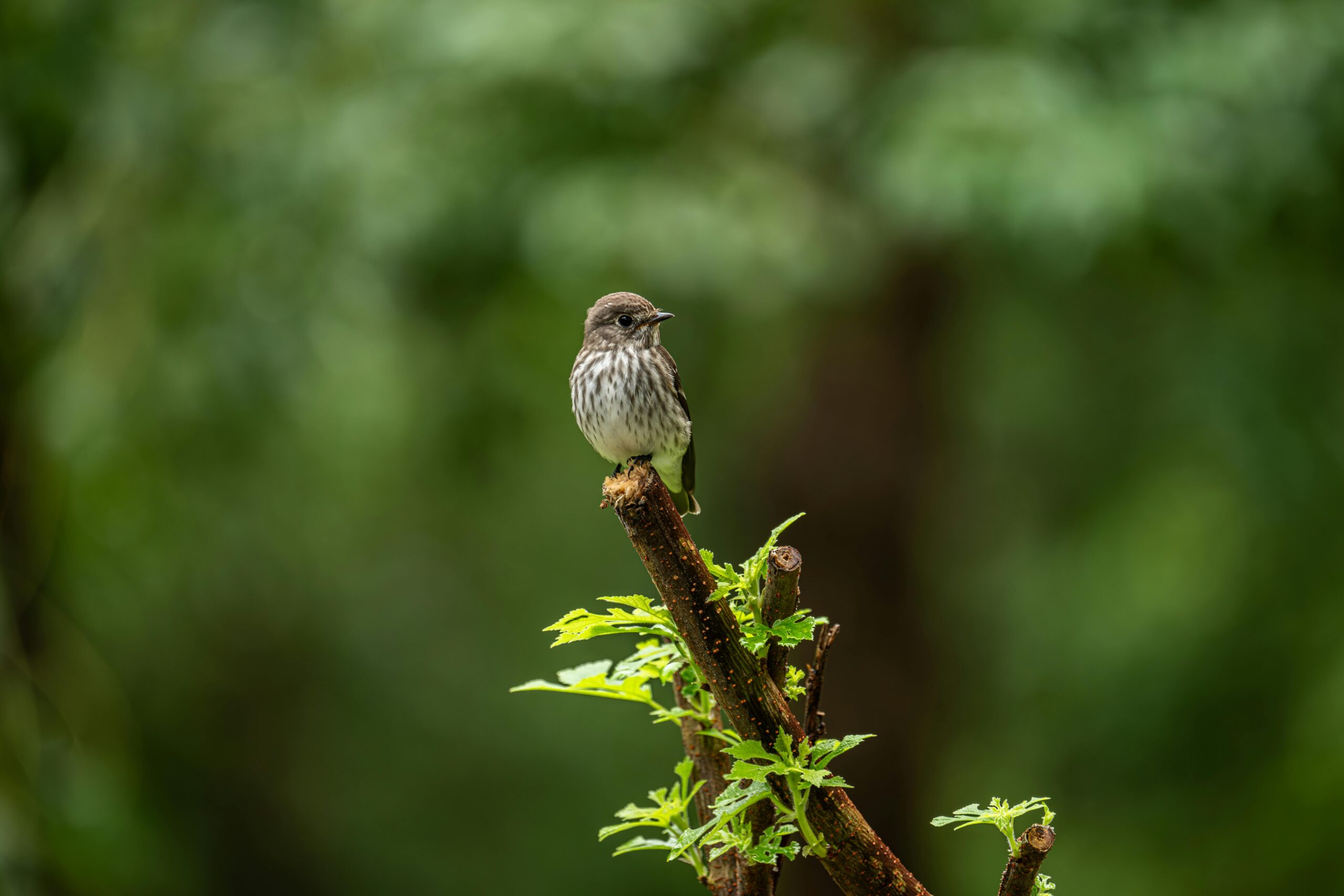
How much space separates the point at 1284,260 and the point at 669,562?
5.83 meters

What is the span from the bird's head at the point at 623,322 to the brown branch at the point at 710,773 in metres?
1.94

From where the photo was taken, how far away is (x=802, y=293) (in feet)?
20.9

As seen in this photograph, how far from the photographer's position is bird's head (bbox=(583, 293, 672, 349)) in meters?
3.94

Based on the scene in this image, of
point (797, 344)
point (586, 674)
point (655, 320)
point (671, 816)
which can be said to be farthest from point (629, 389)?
point (797, 344)

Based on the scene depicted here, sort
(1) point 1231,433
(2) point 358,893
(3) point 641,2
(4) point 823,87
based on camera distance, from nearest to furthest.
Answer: (3) point 641,2, (4) point 823,87, (1) point 1231,433, (2) point 358,893

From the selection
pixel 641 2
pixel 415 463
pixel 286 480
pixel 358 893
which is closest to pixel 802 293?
pixel 641 2

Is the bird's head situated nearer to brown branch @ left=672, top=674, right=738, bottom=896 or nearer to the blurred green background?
the blurred green background

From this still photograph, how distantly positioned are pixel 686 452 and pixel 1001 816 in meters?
2.55

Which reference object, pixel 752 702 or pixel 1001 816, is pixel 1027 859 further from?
pixel 752 702

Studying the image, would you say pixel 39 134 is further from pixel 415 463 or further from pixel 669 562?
pixel 669 562

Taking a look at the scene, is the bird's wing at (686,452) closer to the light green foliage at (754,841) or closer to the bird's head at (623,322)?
the bird's head at (623,322)

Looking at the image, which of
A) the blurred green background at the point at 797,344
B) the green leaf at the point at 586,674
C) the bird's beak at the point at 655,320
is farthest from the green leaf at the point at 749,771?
the blurred green background at the point at 797,344

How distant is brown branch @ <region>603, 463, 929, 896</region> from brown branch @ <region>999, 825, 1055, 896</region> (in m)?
0.14

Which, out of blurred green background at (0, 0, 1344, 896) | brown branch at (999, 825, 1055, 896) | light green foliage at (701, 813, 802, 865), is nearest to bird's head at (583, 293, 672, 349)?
blurred green background at (0, 0, 1344, 896)
